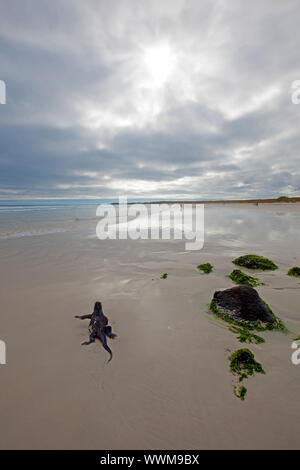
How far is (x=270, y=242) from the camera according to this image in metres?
10.7

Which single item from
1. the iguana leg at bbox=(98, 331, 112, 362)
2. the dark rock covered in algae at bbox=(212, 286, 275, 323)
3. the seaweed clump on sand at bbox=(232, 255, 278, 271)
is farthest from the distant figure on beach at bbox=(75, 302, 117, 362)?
the seaweed clump on sand at bbox=(232, 255, 278, 271)

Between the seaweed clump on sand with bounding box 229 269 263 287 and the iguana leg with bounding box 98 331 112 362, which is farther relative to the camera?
the seaweed clump on sand with bounding box 229 269 263 287

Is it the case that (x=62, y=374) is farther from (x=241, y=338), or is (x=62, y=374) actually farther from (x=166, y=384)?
(x=241, y=338)

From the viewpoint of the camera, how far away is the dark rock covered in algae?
3951 millimetres

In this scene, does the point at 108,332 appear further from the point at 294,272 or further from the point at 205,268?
the point at 294,272

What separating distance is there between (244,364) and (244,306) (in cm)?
133

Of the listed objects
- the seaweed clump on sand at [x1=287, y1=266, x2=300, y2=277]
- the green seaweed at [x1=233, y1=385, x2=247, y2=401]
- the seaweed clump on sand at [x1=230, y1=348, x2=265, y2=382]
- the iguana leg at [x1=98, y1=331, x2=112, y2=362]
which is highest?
the seaweed clump on sand at [x1=287, y1=266, x2=300, y2=277]

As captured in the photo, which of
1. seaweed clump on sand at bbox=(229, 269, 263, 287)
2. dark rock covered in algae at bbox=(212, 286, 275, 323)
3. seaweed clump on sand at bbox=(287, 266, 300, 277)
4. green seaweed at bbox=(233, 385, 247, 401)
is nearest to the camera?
green seaweed at bbox=(233, 385, 247, 401)

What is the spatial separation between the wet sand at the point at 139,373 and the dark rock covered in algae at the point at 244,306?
14.4 inches

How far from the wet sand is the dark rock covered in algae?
37cm

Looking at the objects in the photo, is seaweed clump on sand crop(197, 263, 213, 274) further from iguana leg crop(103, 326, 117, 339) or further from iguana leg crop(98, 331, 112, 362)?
iguana leg crop(98, 331, 112, 362)

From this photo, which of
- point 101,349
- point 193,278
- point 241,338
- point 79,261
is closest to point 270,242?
point 193,278

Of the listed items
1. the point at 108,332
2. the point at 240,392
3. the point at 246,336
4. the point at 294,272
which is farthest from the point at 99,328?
the point at 294,272

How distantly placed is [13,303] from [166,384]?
414 centimetres
